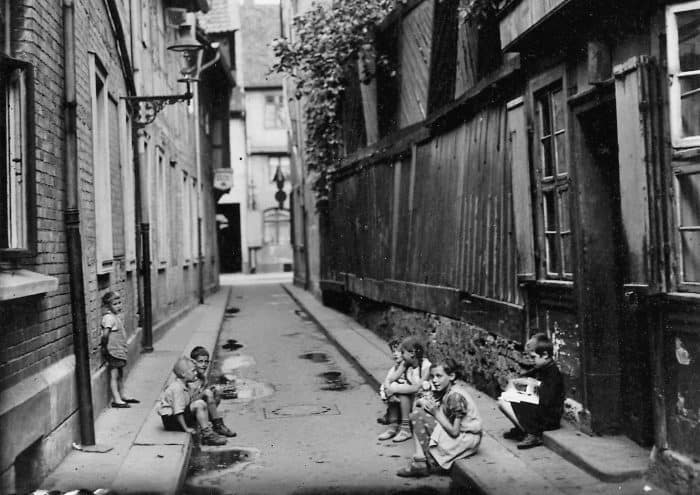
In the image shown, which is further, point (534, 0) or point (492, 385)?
point (492, 385)

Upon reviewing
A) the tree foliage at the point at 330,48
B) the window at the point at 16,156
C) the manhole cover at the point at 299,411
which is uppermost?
the tree foliage at the point at 330,48

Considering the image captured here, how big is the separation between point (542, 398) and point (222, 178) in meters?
27.3

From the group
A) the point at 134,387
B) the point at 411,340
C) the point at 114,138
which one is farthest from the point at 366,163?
A: the point at 411,340

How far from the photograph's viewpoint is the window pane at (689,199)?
17.6 ft

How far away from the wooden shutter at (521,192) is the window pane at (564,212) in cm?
51

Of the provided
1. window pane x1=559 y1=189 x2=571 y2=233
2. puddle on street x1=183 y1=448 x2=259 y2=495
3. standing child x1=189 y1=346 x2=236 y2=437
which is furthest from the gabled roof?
window pane x1=559 y1=189 x2=571 y2=233

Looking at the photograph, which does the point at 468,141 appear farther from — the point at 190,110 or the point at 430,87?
the point at 190,110

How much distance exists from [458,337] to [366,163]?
679 centimetres

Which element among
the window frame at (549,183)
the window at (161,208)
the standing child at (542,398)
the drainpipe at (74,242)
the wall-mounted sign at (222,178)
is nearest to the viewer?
the standing child at (542,398)

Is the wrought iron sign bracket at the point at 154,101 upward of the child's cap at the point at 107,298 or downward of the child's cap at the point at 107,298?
upward

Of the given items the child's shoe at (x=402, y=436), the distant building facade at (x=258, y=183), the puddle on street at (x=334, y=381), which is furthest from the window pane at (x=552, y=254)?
the distant building facade at (x=258, y=183)

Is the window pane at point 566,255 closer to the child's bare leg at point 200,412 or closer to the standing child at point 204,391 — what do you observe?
the standing child at point 204,391

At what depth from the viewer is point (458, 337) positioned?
10.6 meters

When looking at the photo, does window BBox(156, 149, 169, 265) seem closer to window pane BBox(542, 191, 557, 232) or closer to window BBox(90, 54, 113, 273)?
window BBox(90, 54, 113, 273)
